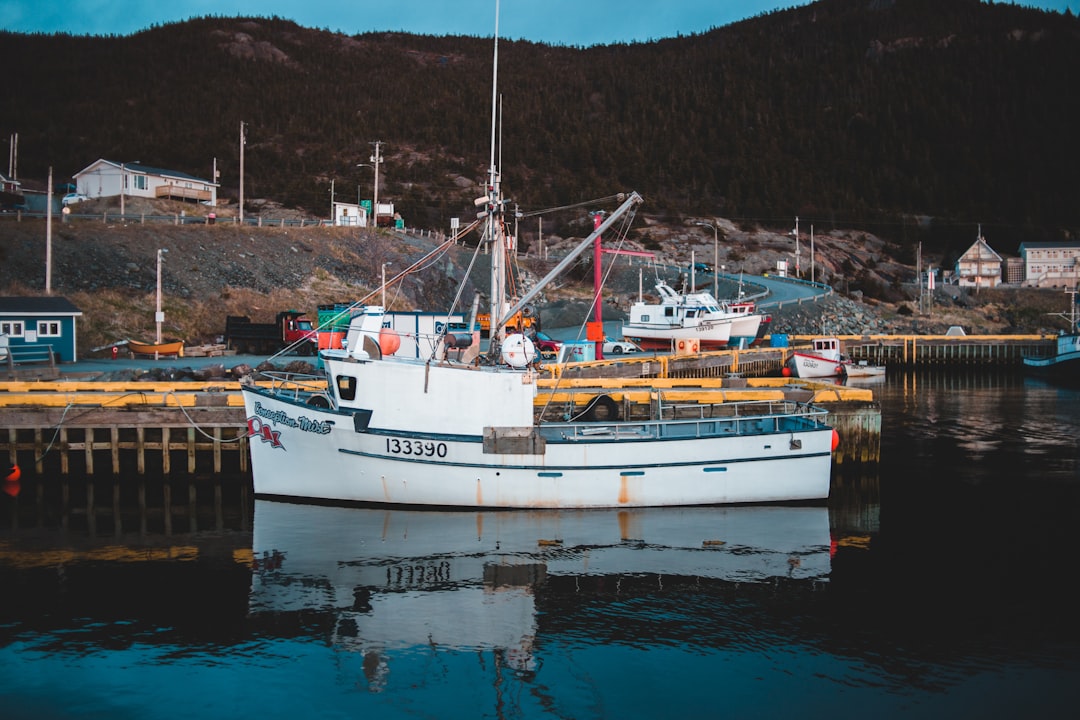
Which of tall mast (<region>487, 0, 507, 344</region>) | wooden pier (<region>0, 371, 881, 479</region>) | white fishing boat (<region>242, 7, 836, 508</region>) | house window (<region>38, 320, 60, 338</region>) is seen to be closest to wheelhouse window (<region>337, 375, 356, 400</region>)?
white fishing boat (<region>242, 7, 836, 508</region>)

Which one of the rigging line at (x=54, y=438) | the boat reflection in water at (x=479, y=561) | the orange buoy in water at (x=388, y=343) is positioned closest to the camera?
the boat reflection in water at (x=479, y=561)

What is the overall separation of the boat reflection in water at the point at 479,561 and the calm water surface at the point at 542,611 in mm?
64

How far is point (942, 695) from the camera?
13.2 metres

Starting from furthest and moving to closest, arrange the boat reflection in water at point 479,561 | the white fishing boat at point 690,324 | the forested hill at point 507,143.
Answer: the forested hill at point 507,143
the white fishing boat at point 690,324
the boat reflection in water at point 479,561

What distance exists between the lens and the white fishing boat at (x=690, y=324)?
59.3 m

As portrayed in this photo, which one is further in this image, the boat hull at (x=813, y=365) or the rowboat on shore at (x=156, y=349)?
the boat hull at (x=813, y=365)

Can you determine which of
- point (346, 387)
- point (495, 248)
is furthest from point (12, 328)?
point (495, 248)

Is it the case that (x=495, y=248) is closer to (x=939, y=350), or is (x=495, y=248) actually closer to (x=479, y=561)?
(x=479, y=561)

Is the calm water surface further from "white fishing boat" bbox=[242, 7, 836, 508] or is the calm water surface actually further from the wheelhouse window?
the wheelhouse window

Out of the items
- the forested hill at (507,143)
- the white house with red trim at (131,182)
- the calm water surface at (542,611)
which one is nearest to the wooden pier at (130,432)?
the calm water surface at (542,611)

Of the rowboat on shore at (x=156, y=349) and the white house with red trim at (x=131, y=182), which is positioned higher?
the white house with red trim at (x=131, y=182)

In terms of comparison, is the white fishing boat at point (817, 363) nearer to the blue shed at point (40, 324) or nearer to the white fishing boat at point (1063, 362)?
the white fishing boat at point (1063, 362)

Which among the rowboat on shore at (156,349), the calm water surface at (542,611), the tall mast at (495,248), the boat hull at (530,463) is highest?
the tall mast at (495,248)

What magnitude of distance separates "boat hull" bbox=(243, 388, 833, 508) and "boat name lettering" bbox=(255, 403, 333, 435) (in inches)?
1.0
